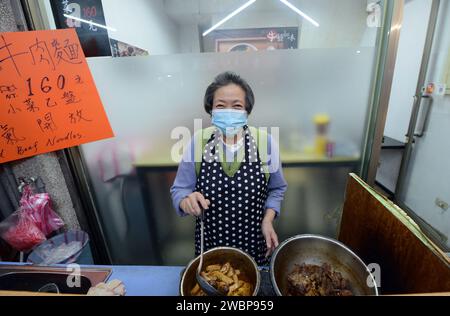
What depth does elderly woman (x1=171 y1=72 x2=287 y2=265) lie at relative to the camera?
101cm

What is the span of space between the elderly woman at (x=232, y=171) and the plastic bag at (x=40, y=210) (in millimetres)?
835

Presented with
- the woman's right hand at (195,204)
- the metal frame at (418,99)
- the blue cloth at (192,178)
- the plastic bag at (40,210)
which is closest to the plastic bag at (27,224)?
the plastic bag at (40,210)

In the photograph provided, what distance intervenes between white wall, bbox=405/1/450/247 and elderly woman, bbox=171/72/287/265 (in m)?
1.95

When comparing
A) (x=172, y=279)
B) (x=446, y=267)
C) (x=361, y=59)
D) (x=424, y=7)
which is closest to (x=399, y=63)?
(x=424, y=7)

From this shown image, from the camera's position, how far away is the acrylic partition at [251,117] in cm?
125

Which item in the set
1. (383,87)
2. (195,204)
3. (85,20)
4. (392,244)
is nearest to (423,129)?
(383,87)

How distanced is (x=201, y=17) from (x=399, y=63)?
2.84 metres

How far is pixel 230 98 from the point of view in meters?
0.99

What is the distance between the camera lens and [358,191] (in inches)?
31.1

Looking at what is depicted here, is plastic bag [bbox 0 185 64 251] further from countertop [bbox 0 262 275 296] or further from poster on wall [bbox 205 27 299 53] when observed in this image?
poster on wall [bbox 205 27 299 53]

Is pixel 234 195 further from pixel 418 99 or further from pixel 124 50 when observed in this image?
pixel 418 99

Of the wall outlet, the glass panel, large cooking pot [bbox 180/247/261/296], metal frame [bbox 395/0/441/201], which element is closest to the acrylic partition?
the glass panel

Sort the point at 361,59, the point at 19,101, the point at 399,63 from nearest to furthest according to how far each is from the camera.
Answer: the point at 19,101 → the point at 361,59 → the point at 399,63

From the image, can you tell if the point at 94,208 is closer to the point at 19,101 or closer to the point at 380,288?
the point at 19,101
